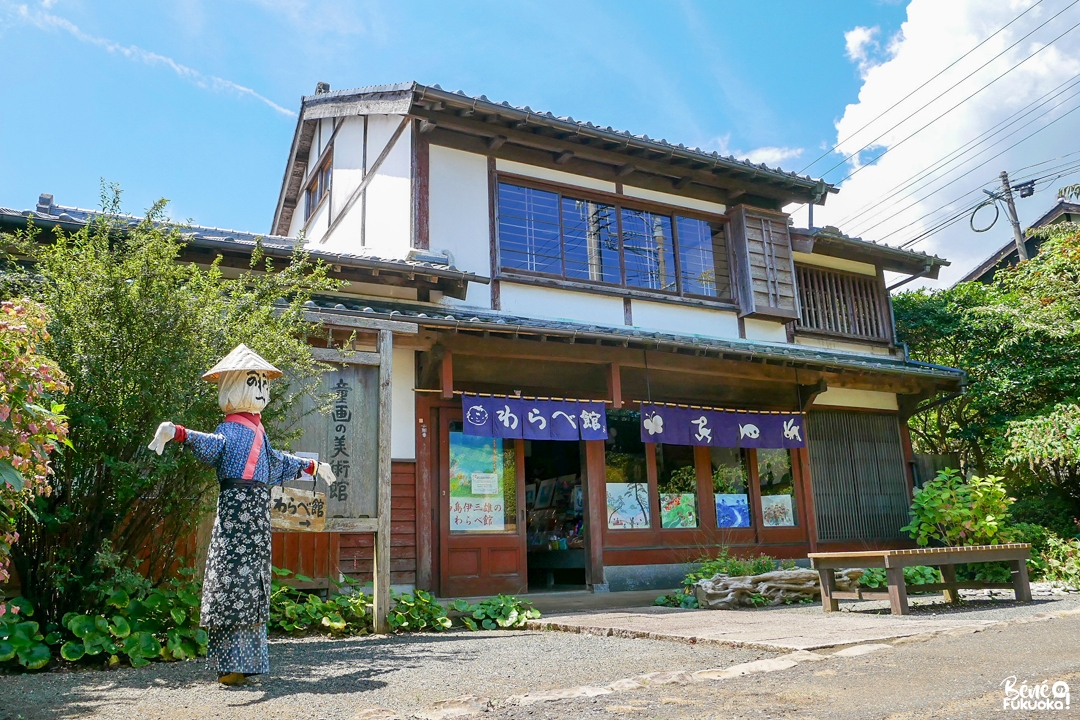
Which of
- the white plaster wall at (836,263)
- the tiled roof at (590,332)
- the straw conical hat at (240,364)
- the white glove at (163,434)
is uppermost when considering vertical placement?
the white plaster wall at (836,263)

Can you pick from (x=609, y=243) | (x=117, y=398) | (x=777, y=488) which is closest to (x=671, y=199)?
(x=609, y=243)

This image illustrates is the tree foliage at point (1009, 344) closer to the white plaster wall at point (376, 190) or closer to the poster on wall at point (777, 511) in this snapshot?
the poster on wall at point (777, 511)

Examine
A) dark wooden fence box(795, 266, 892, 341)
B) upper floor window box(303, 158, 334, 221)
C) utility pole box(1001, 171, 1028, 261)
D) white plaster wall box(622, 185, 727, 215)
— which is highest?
utility pole box(1001, 171, 1028, 261)

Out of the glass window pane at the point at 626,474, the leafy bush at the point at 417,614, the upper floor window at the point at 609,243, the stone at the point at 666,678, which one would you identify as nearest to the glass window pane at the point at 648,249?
the upper floor window at the point at 609,243

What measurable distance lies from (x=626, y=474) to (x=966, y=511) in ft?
13.8

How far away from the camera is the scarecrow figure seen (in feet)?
14.9

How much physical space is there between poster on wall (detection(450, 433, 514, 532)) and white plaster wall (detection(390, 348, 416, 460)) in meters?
0.66

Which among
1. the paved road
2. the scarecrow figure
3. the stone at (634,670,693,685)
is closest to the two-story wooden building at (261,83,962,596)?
the scarecrow figure

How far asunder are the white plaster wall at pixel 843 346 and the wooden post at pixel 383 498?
795 cm

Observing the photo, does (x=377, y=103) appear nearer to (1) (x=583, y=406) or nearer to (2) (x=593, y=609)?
(1) (x=583, y=406)

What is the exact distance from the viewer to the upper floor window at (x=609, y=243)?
1113 centimetres

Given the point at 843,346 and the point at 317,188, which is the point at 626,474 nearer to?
the point at 843,346

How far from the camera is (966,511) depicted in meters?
9.56

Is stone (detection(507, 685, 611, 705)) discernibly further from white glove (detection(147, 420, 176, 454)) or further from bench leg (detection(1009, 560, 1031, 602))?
bench leg (detection(1009, 560, 1031, 602))
